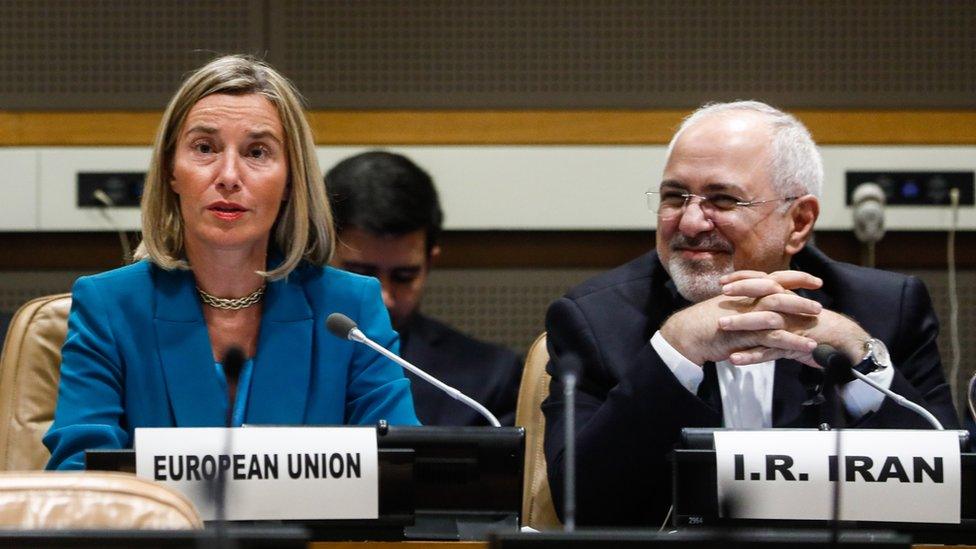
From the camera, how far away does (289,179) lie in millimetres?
2543

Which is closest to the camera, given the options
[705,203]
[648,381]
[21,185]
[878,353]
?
[648,381]

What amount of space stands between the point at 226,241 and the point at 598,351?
0.73m

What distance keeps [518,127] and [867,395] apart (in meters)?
1.86

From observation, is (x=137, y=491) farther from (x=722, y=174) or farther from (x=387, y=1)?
(x=387, y=1)

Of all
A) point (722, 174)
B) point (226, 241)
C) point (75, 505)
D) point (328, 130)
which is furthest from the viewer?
point (328, 130)

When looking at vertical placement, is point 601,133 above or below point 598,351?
above

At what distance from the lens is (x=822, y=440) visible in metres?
1.79

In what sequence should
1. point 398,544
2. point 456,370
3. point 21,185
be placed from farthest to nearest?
point 21,185, point 456,370, point 398,544

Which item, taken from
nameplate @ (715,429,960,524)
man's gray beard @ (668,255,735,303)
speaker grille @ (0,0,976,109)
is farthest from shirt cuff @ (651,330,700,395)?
speaker grille @ (0,0,976,109)

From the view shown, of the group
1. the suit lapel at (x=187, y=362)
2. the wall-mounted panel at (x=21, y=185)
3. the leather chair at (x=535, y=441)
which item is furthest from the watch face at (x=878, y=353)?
the wall-mounted panel at (x=21, y=185)

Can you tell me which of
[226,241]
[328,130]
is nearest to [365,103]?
[328,130]

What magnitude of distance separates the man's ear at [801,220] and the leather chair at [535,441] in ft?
1.82

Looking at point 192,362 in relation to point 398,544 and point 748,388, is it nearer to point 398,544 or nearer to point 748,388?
point 398,544

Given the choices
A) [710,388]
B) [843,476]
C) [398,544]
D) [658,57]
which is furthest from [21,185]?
[843,476]
